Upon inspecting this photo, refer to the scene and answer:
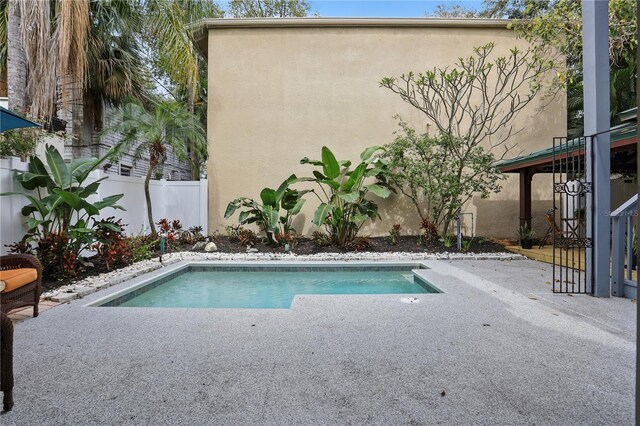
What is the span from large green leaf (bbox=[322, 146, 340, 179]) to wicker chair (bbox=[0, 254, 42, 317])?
234 inches

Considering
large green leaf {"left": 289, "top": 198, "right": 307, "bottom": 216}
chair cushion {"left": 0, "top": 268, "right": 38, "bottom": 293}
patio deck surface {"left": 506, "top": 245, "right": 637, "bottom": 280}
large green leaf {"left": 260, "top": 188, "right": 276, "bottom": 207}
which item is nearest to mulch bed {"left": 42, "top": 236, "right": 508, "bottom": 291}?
patio deck surface {"left": 506, "top": 245, "right": 637, "bottom": 280}

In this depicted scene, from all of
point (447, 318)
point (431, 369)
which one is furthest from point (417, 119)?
point (431, 369)

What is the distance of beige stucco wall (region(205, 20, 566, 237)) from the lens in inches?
400

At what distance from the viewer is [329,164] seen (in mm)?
8586

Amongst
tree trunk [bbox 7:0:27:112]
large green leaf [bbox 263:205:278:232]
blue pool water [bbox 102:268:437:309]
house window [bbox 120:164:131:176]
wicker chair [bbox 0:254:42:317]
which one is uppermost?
tree trunk [bbox 7:0:27:112]

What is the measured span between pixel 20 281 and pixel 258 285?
11.6 feet

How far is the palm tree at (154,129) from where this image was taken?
27.1 feet

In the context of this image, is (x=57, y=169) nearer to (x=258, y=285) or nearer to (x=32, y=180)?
(x=32, y=180)

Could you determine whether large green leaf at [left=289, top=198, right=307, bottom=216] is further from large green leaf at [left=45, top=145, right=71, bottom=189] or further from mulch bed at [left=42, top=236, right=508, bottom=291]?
large green leaf at [left=45, top=145, right=71, bottom=189]

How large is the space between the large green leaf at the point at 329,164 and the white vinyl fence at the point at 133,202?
3615 mm

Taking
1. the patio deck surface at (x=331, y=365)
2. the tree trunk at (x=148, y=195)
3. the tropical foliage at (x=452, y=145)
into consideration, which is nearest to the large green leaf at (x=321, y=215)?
the tropical foliage at (x=452, y=145)

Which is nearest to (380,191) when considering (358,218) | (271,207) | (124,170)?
(358,218)

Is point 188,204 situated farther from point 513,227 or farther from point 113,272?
point 513,227

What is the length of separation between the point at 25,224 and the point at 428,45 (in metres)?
10.1
